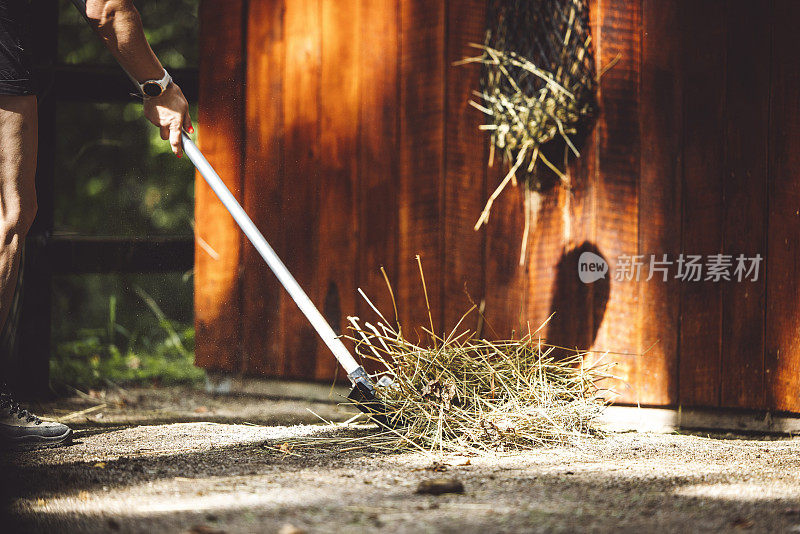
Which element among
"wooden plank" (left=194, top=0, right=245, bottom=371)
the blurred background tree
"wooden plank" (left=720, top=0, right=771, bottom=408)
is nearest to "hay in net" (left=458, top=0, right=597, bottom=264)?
"wooden plank" (left=720, top=0, right=771, bottom=408)

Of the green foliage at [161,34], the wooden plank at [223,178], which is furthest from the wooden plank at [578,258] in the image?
the green foliage at [161,34]

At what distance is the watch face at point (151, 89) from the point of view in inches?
85.5

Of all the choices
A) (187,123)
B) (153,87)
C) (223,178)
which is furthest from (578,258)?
(223,178)

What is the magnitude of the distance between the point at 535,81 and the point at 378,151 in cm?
61

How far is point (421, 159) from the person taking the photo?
2.60 metres

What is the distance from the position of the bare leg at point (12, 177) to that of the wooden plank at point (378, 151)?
3.62 feet

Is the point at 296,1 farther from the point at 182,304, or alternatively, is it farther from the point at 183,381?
the point at 182,304

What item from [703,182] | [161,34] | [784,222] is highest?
[161,34]

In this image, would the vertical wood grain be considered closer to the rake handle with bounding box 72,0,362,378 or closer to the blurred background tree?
the rake handle with bounding box 72,0,362,378

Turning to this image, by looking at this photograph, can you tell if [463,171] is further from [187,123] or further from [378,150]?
[187,123]

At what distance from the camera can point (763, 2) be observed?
231 cm

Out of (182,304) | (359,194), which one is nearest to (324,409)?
(359,194)

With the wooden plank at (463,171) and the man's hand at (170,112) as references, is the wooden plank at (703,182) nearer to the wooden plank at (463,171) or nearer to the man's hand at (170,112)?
the wooden plank at (463,171)

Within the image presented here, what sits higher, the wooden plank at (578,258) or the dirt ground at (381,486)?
the wooden plank at (578,258)
